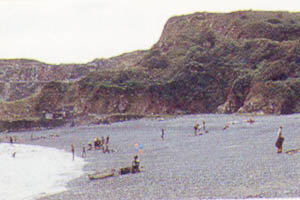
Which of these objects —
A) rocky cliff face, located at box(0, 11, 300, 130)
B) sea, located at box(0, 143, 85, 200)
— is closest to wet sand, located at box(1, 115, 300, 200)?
sea, located at box(0, 143, 85, 200)

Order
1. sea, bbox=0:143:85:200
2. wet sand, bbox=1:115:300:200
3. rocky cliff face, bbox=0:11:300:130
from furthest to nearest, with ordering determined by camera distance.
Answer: rocky cliff face, bbox=0:11:300:130, sea, bbox=0:143:85:200, wet sand, bbox=1:115:300:200

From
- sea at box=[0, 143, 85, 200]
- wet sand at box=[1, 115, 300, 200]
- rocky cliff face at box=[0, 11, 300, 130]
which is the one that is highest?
rocky cliff face at box=[0, 11, 300, 130]


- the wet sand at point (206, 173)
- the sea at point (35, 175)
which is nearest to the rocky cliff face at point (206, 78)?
the wet sand at point (206, 173)

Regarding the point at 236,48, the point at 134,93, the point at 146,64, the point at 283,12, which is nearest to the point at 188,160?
the point at 134,93

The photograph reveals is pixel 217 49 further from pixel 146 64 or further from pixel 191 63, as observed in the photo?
pixel 146 64

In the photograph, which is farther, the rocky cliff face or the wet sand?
the rocky cliff face

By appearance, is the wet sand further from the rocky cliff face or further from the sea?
the rocky cliff face

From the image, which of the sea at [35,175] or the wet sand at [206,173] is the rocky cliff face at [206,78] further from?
the sea at [35,175]
